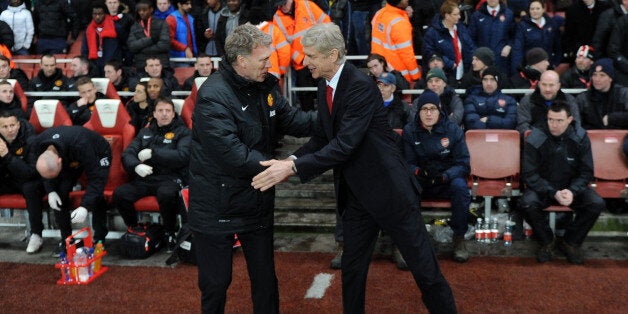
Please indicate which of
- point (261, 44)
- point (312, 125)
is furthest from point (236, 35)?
point (312, 125)

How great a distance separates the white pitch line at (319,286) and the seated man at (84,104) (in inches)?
166

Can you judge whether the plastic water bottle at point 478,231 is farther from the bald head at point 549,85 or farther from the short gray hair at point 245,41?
the short gray hair at point 245,41

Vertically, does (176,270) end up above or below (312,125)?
below

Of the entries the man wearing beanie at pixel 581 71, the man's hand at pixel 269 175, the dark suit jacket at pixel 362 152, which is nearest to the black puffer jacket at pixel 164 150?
the dark suit jacket at pixel 362 152

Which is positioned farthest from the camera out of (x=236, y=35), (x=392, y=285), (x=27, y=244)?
(x=27, y=244)

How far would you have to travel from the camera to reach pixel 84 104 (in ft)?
29.3

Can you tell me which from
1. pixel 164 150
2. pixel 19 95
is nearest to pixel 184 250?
pixel 164 150

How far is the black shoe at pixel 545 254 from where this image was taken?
6442 mm

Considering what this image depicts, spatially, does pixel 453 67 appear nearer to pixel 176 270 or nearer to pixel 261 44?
pixel 176 270

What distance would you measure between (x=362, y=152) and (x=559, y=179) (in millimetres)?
3225

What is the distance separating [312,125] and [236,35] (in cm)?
89

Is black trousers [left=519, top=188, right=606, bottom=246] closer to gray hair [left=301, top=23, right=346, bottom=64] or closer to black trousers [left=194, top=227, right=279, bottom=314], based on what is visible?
black trousers [left=194, top=227, right=279, bottom=314]

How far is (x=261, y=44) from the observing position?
13.0 feet

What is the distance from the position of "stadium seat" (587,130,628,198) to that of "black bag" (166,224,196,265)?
13.2ft
